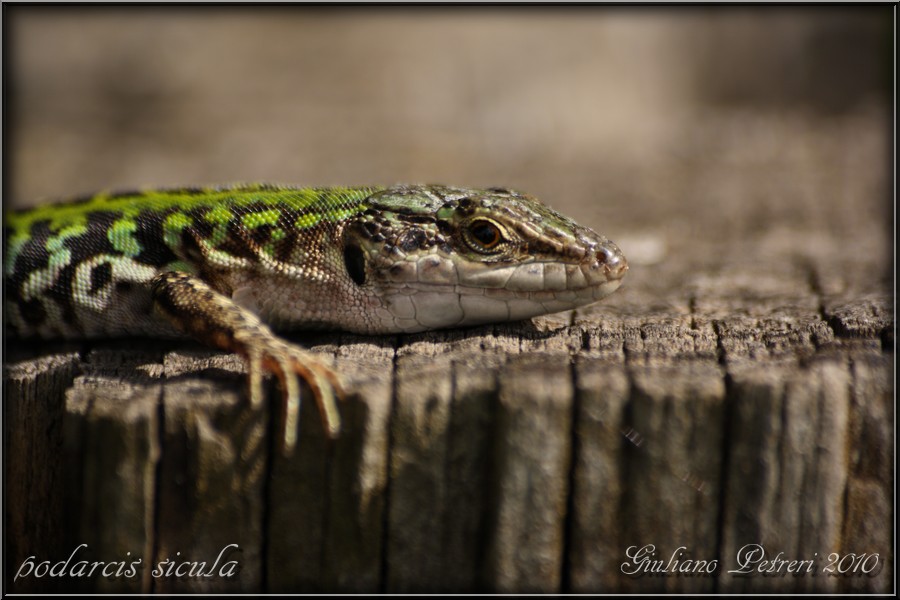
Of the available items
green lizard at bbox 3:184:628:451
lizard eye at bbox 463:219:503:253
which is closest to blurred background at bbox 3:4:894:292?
green lizard at bbox 3:184:628:451

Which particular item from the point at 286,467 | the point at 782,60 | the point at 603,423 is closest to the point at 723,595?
the point at 603,423

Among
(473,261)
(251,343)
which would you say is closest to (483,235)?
(473,261)

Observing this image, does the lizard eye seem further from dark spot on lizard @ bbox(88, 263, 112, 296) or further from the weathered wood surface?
dark spot on lizard @ bbox(88, 263, 112, 296)

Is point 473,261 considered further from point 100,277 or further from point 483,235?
point 100,277

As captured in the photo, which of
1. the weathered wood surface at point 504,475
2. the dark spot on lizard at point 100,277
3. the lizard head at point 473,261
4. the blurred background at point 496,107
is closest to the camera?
the weathered wood surface at point 504,475

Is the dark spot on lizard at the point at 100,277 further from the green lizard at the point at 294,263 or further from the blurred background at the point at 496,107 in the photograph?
the blurred background at the point at 496,107

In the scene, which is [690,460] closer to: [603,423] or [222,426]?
[603,423]

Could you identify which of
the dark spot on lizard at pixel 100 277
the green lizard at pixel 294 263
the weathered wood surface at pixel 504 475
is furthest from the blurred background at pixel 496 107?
the weathered wood surface at pixel 504 475

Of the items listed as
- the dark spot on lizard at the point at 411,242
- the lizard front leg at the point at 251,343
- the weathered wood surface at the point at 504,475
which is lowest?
the weathered wood surface at the point at 504,475
